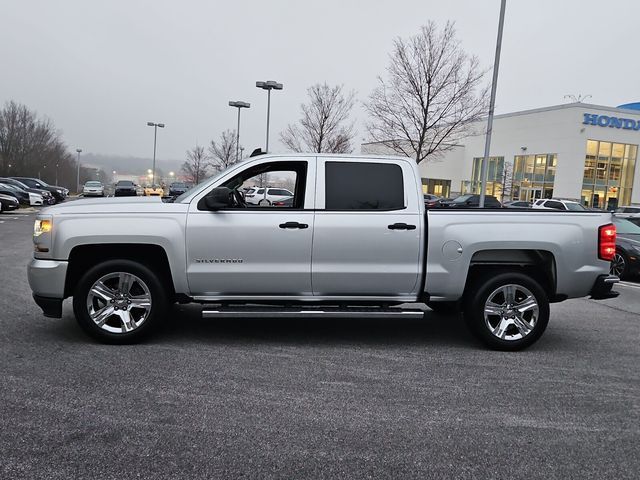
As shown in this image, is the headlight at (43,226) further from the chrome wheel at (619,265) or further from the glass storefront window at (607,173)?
the glass storefront window at (607,173)

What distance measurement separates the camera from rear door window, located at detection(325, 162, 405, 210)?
5.45 metres

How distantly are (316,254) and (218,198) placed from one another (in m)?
1.11

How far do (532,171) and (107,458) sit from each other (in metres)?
55.3

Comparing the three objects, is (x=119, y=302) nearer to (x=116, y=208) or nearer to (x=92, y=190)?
(x=116, y=208)

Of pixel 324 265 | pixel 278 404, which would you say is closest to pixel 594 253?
pixel 324 265

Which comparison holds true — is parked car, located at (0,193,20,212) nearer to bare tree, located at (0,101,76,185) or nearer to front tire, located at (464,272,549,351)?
front tire, located at (464,272,549,351)

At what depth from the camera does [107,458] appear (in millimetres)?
3121

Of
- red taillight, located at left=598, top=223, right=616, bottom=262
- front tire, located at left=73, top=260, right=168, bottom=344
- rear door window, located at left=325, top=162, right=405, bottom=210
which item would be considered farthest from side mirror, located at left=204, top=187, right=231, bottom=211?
red taillight, located at left=598, top=223, right=616, bottom=262

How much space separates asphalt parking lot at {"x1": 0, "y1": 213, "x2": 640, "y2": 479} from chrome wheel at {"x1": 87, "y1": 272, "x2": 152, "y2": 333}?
26 cm

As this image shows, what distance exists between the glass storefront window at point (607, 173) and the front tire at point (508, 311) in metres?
49.1

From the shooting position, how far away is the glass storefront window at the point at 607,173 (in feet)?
162

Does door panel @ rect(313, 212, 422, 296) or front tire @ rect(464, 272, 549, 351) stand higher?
door panel @ rect(313, 212, 422, 296)

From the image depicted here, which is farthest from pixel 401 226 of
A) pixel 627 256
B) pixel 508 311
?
pixel 627 256

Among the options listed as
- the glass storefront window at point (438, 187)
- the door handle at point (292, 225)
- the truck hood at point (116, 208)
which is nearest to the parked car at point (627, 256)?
the door handle at point (292, 225)
